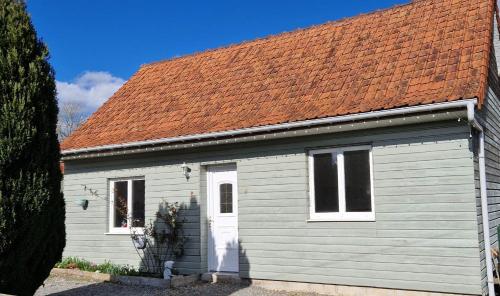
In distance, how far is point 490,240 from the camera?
858 cm

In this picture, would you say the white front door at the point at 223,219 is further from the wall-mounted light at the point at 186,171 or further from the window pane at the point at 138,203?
the window pane at the point at 138,203

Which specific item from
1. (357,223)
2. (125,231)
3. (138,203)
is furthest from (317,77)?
(125,231)

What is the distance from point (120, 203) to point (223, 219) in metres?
3.09

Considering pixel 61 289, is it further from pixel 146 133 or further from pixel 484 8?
pixel 484 8

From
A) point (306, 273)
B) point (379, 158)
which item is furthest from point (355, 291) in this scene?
point (379, 158)

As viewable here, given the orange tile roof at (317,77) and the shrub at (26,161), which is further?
the orange tile roof at (317,77)

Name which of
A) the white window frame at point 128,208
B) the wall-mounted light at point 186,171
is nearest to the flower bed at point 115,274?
the white window frame at point 128,208

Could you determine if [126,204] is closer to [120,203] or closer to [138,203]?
[120,203]

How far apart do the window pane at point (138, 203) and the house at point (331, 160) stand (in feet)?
0.13

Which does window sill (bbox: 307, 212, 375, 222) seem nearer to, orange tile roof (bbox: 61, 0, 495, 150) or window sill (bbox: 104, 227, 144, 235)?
orange tile roof (bbox: 61, 0, 495, 150)

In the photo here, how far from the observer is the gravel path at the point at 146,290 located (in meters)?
9.33

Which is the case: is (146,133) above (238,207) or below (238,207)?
above

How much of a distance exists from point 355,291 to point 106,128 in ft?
25.0

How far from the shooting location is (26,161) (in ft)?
24.2
